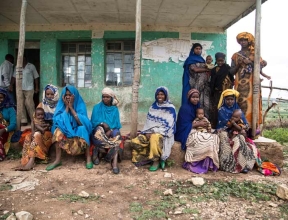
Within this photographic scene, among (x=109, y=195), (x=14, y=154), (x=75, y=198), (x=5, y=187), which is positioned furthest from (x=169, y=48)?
(x=5, y=187)

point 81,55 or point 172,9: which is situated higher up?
point 172,9

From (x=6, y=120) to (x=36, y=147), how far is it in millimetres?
1007

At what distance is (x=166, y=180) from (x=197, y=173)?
0.59 meters

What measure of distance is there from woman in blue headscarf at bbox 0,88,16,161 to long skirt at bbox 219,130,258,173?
3.60 metres

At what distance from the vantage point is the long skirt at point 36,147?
4.12 metres

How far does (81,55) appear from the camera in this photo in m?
7.71

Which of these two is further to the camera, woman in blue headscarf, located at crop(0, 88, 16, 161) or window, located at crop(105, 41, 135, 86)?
window, located at crop(105, 41, 135, 86)

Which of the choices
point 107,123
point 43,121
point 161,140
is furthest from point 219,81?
point 43,121

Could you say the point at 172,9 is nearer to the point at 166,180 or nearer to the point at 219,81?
the point at 219,81

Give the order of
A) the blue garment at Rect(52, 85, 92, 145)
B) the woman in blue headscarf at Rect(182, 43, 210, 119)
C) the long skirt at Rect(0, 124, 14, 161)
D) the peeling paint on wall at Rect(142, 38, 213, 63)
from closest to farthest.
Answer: the blue garment at Rect(52, 85, 92, 145) < the long skirt at Rect(0, 124, 14, 161) < the woman in blue headscarf at Rect(182, 43, 210, 119) < the peeling paint on wall at Rect(142, 38, 213, 63)

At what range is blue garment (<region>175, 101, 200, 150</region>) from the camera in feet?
14.2

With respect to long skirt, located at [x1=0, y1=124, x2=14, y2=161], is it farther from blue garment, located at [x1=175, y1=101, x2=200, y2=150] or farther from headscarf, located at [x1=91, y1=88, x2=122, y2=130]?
blue garment, located at [x1=175, y1=101, x2=200, y2=150]

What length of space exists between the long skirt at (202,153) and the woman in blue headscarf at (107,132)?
44.3 inches

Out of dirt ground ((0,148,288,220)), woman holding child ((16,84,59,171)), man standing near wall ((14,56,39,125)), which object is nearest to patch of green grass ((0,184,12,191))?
dirt ground ((0,148,288,220))
